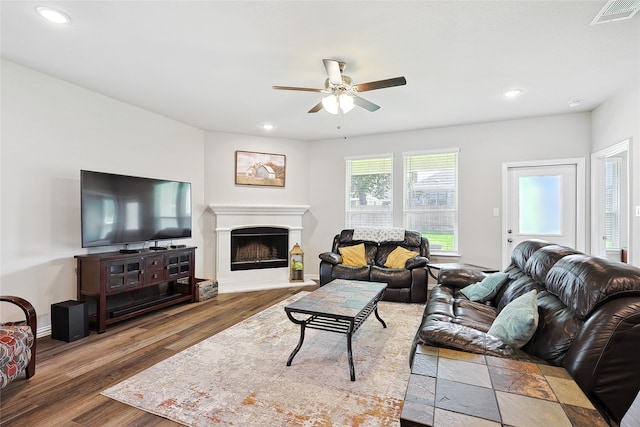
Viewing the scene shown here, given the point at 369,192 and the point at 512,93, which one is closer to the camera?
the point at 512,93

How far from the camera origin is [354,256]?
15.9 feet

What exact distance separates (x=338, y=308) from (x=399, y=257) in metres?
2.42

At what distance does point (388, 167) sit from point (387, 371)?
3771mm

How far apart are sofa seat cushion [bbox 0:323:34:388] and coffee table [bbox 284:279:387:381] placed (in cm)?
178

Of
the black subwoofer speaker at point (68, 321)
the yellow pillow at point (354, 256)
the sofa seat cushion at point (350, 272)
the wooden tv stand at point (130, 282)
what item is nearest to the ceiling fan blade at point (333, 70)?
the sofa seat cushion at point (350, 272)

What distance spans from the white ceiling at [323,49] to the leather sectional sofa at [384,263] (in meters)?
2.06

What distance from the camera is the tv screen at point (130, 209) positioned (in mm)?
3246

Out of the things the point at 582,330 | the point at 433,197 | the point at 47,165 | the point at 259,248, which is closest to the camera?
the point at 582,330

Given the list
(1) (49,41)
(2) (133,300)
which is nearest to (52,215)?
(2) (133,300)

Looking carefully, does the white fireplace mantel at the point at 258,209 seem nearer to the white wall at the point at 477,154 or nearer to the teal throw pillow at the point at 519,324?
the white wall at the point at 477,154

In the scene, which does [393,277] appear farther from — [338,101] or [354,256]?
[338,101]

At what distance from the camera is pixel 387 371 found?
236 cm

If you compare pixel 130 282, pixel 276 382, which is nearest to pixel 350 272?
pixel 276 382

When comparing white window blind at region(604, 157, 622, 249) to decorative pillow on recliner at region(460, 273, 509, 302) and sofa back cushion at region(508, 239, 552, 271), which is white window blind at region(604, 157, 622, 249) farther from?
decorative pillow on recliner at region(460, 273, 509, 302)
